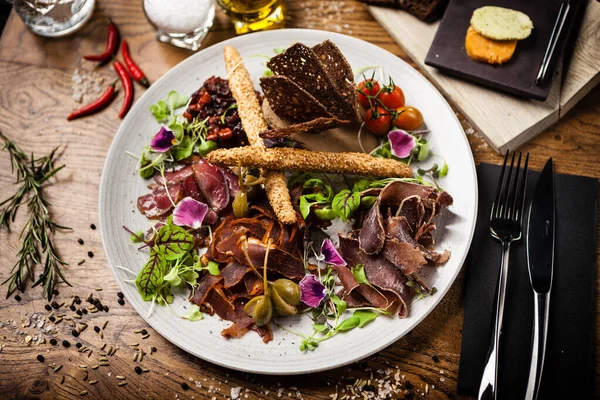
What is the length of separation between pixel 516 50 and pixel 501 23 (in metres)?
0.14

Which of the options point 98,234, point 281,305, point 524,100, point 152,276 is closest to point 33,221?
point 98,234

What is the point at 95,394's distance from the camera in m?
2.30

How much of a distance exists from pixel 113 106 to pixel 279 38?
923mm

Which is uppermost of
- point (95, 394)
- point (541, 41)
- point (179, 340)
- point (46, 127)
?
point (541, 41)

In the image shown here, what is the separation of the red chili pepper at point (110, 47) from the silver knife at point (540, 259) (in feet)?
7.28

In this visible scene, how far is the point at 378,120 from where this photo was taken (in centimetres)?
244

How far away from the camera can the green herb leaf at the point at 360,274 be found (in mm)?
2181

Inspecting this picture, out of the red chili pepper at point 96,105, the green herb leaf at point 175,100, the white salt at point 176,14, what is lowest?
the red chili pepper at point 96,105

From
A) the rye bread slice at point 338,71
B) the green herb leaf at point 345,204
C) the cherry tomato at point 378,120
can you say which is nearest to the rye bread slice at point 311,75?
the rye bread slice at point 338,71

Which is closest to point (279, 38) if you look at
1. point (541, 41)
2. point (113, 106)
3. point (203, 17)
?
point (203, 17)

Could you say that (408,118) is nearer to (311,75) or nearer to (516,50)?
(311,75)

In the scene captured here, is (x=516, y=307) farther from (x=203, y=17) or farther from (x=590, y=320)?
(x=203, y=17)

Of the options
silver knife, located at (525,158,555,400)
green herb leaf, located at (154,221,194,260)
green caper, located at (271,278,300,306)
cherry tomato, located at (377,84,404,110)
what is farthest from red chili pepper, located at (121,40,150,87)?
silver knife, located at (525,158,555,400)

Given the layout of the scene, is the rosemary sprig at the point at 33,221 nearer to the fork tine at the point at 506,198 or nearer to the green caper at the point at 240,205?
the green caper at the point at 240,205
